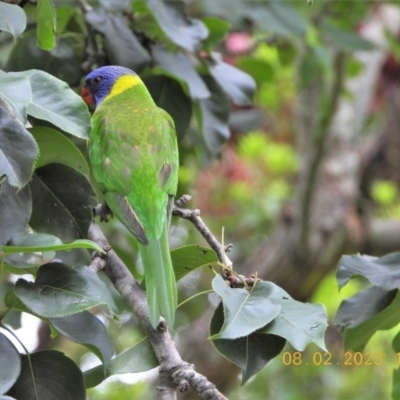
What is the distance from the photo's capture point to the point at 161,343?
152cm

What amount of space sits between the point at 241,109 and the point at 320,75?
1.17m

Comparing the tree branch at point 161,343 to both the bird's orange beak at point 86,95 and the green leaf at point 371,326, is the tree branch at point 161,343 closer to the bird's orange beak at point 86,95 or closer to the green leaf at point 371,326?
the green leaf at point 371,326

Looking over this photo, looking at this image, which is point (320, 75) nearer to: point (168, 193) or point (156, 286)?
point (168, 193)

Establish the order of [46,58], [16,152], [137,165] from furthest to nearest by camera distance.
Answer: [46,58] → [137,165] → [16,152]

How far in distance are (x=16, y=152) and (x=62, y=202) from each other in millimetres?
321

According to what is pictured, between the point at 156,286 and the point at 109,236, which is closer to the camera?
the point at 156,286

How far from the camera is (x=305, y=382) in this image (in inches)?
224

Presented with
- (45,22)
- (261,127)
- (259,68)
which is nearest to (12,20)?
(45,22)

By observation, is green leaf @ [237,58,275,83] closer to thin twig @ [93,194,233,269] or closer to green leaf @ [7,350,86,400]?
thin twig @ [93,194,233,269]

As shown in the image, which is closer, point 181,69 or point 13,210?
point 13,210

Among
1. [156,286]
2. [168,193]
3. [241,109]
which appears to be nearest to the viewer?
[156,286]

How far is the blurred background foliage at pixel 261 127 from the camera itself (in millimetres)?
2383

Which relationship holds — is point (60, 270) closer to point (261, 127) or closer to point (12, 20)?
point (12, 20)

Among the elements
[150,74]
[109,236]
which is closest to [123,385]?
[109,236]
